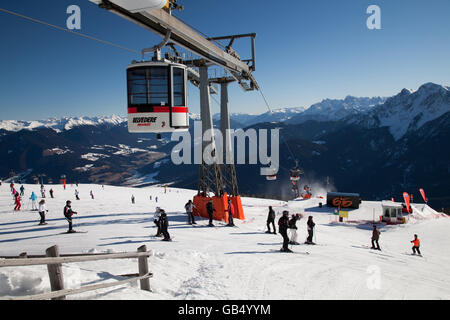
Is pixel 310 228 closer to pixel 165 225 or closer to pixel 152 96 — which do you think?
pixel 165 225

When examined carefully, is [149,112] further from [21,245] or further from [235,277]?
[21,245]

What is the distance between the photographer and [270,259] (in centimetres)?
1025

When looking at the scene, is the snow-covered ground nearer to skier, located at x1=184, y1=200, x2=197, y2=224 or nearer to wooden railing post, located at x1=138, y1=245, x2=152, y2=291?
wooden railing post, located at x1=138, y1=245, x2=152, y2=291

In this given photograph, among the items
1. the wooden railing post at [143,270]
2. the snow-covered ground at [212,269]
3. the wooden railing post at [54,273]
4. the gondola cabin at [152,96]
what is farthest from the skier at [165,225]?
the wooden railing post at [54,273]

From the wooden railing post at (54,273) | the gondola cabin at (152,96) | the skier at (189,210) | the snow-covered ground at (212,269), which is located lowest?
the snow-covered ground at (212,269)

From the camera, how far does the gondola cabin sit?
29.4 ft

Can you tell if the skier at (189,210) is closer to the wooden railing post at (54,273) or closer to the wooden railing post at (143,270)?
the wooden railing post at (143,270)

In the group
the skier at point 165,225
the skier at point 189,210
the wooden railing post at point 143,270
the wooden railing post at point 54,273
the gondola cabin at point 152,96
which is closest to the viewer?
the wooden railing post at point 54,273

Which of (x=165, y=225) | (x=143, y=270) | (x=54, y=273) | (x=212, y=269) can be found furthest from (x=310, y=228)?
(x=54, y=273)

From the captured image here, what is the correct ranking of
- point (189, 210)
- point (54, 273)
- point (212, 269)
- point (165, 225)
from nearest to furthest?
point (54, 273) < point (212, 269) < point (165, 225) < point (189, 210)

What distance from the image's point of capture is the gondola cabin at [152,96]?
895 centimetres

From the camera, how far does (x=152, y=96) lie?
9.07m

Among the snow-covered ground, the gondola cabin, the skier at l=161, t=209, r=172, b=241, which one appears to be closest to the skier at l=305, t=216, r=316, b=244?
the snow-covered ground
